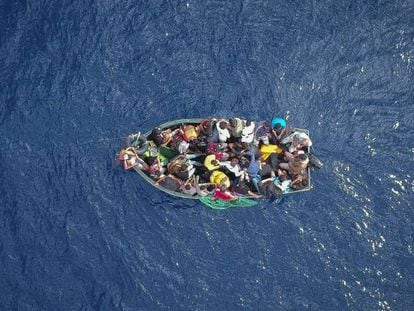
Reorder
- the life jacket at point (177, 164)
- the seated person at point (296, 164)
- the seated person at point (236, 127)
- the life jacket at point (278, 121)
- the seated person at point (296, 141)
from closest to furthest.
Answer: the seated person at point (296, 164), the life jacket at point (177, 164), the seated person at point (236, 127), the seated person at point (296, 141), the life jacket at point (278, 121)

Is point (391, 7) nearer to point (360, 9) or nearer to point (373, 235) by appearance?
point (360, 9)

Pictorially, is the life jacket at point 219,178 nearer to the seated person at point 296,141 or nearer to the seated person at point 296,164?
the seated person at point 296,164

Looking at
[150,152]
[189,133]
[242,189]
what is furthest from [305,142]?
[150,152]

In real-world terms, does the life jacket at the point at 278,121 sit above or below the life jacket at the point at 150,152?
above

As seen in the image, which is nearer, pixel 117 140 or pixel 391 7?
pixel 117 140

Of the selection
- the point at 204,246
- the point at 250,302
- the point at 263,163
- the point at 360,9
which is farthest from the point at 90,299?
the point at 360,9

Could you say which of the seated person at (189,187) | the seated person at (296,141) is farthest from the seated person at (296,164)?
the seated person at (189,187)

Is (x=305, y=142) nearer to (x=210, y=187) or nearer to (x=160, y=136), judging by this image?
(x=210, y=187)

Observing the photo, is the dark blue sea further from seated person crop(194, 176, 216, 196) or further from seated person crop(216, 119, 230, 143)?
seated person crop(216, 119, 230, 143)
